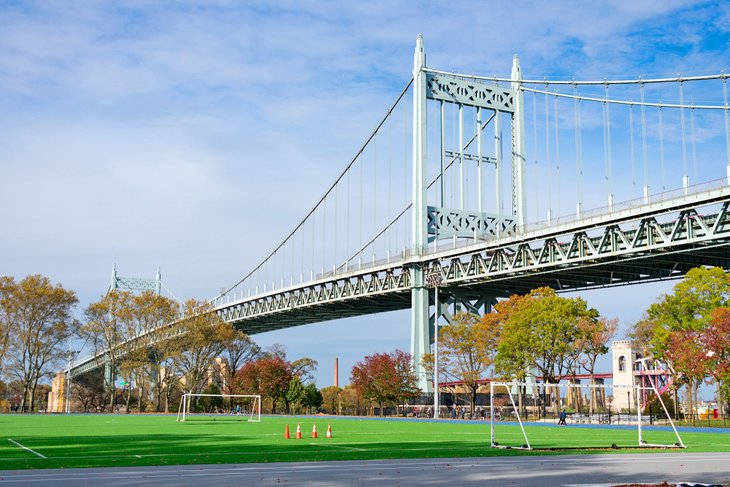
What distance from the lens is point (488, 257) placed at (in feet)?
251

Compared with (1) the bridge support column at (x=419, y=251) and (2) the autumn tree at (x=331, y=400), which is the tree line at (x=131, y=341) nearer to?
(2) the autumn tree at (x=331, y=400)

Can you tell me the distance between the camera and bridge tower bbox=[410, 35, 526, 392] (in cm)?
8031

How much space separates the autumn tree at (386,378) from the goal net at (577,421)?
8834 mm

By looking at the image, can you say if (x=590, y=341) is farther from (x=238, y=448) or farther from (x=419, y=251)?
(x=238, y=448)

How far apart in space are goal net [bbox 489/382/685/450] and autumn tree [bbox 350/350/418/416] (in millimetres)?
8834

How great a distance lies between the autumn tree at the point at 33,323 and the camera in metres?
80.3

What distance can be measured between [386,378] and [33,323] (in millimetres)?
33058

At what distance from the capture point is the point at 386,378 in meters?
81.1

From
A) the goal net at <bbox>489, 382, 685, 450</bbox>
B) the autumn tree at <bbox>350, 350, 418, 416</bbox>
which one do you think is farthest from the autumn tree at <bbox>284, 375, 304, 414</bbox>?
the goal net at <bbox>489, 382, 685, 450</bbox>

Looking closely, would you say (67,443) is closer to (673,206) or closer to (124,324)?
(673,206)

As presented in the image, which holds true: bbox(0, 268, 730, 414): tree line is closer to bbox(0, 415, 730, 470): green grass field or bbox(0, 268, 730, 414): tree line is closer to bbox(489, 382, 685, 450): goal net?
bbox(489, 382, 685, 450): goal net

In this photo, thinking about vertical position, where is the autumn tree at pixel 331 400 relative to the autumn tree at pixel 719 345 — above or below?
below

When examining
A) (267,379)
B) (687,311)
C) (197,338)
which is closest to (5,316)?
(197,338)

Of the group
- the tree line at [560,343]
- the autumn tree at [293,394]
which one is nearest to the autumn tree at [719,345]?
the tree line at [560,343]
